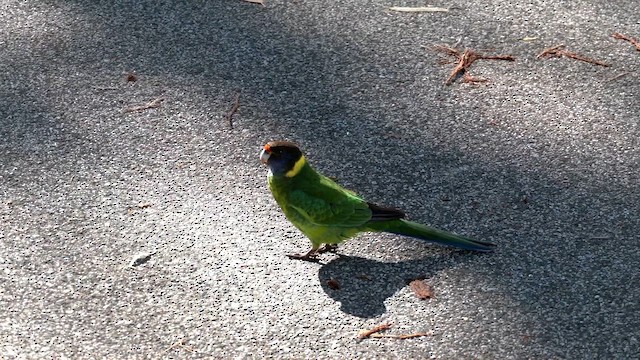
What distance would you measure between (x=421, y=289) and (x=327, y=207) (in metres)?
0.48

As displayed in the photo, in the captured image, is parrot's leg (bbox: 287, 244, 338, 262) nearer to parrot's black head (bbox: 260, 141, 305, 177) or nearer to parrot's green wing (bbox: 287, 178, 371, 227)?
parrot's green wing (bbox: 287, 178, 371, 227)

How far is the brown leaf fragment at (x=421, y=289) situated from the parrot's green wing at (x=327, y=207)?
0.30m

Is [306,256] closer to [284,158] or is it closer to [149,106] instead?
[284,158]

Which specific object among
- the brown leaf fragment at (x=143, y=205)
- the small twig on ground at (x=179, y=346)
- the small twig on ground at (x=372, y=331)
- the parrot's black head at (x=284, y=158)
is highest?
the parrot's black head at (x=284, y=158)

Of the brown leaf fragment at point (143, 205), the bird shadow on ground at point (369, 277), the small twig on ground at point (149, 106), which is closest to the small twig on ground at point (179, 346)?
the bird shadow on ground at point (369, 277)

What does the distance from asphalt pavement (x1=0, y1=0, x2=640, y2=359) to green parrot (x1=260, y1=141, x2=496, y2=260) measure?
131 mm

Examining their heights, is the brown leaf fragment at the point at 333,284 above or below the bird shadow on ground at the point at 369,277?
below

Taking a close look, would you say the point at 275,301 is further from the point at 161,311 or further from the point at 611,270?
the point at 611,270

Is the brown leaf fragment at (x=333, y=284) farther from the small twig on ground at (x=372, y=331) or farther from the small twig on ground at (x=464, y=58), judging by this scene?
the small twig on ground at (x=464, y=58)

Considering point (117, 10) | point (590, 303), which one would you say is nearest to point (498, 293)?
point (590, 303)

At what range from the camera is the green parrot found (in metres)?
3.38

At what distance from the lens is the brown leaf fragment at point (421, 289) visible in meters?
3.31

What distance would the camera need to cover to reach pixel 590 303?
129 inches

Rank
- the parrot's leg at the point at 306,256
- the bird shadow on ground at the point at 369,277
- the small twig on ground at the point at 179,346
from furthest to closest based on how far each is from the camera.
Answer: the parrot's leg at the point at 306,256 → the bird shadow on ground at the point at 369,277 → the small twig on ground at the point at 179,346
